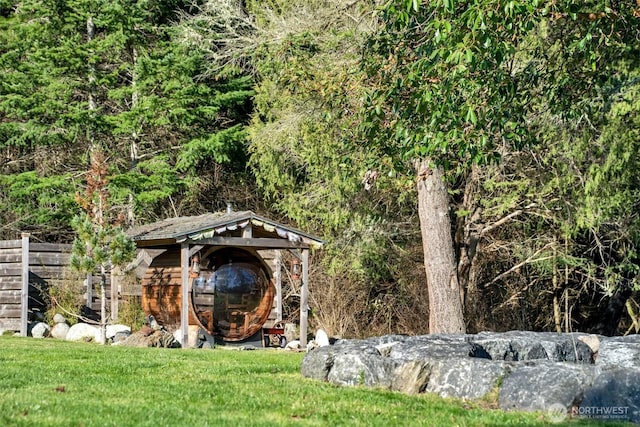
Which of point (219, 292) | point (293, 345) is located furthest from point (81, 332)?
point (293, 345)

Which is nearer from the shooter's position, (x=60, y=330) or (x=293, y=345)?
(x=293, y=345)

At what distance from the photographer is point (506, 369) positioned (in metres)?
9.60

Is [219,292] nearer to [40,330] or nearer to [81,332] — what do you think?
[81,332]

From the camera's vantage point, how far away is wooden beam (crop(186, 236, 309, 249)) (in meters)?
19.5

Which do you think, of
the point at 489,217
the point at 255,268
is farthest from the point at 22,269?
the point at 489,217

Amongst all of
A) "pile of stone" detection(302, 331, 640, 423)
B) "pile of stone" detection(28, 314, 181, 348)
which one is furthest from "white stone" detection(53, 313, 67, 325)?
"pile of stone" detection(302, 331, 640, 423)

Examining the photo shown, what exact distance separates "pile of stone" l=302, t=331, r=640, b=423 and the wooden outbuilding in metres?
6.94

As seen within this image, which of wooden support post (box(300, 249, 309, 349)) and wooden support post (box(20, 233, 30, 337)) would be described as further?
wooden support post (box(20, 233, 30, 337))

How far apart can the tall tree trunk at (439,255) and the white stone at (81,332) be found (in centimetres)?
726

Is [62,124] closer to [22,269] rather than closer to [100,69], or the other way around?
[100,69]

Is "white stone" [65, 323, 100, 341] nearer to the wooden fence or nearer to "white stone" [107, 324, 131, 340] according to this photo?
"white stone" [107, 324, 131, 340]

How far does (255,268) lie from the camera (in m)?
21.2

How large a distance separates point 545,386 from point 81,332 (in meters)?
13.5

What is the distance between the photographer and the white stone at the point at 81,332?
20195 mm
